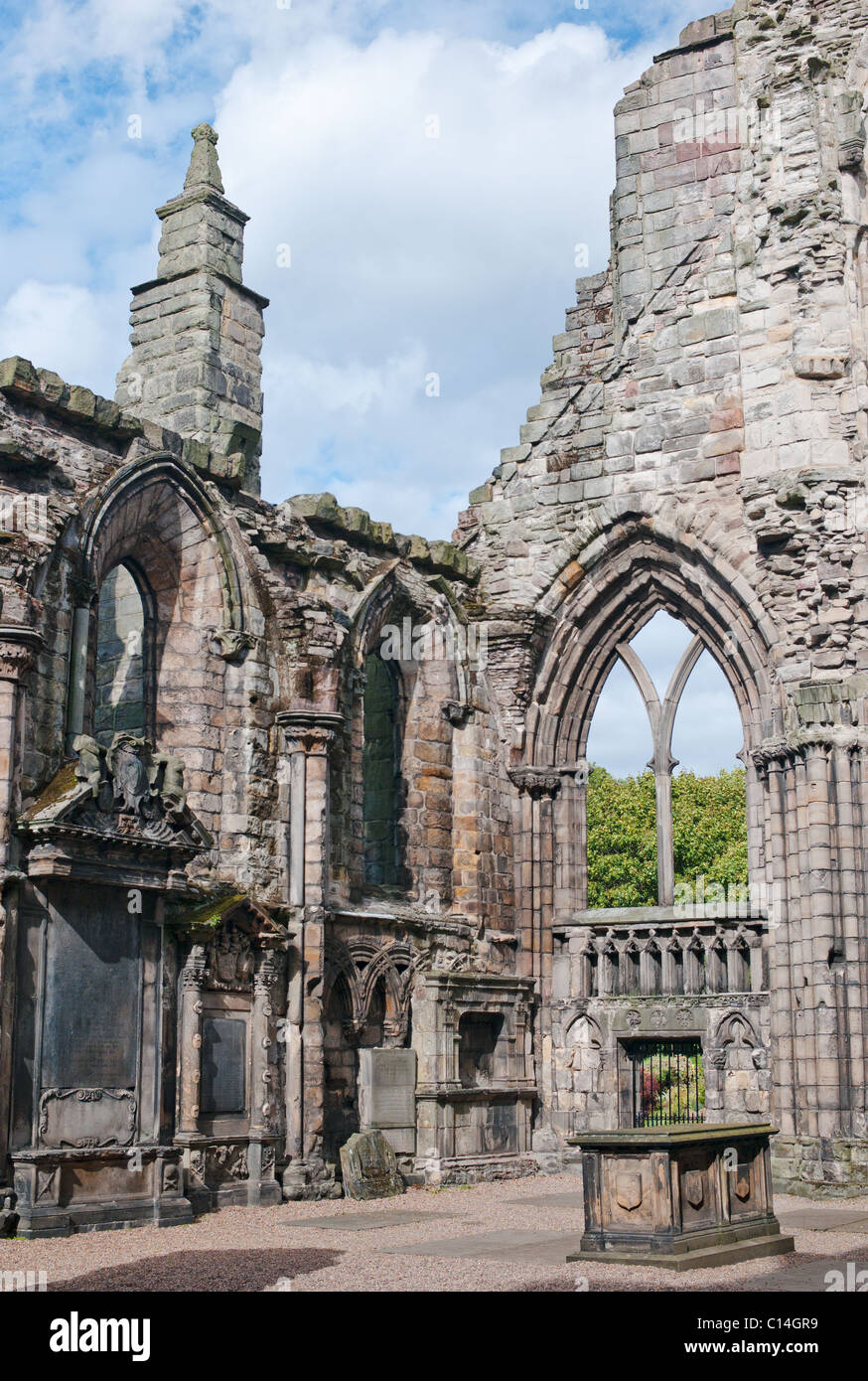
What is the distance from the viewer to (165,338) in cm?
1864

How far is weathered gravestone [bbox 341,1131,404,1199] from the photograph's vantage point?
13102mm

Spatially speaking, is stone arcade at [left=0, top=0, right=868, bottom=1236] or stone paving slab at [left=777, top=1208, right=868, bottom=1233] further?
stone arcade at [left=0, top=0, right=868, bottom=1236]

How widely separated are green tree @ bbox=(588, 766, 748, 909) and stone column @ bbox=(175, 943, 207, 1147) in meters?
24.2

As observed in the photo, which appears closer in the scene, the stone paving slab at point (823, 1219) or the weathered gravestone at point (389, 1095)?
the stone paving slab at point (823, 1219)

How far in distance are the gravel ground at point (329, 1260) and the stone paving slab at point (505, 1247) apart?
0.45 ft

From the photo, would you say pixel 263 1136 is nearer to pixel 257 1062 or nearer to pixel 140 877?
pixel 257 1062

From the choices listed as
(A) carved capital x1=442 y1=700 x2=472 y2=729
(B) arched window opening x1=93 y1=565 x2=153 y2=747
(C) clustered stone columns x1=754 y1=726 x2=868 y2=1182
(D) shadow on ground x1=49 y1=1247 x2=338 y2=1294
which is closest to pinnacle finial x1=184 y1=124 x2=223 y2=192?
(B) arched window opening x1=93 y1=565 x2=153 y2=747

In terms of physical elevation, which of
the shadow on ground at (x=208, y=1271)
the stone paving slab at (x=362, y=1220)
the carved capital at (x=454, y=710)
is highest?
the carved capital at (x=454, y=710)

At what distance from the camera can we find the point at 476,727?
1636 cm

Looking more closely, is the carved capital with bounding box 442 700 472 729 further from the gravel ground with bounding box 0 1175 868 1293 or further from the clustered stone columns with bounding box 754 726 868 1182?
the gravel ground with bounding box 0 1175 868 1293

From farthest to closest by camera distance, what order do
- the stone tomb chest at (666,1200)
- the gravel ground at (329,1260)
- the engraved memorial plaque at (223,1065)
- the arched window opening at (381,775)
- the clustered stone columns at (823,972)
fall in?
the arched window opening at (381,775) → the clustered stone columns at (823,972) → the engraved memorial plaque at (223,1065) → the stone tomb chest at (666,1200) → the gravel ground at (329,1260)

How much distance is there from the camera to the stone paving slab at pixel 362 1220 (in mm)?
10914

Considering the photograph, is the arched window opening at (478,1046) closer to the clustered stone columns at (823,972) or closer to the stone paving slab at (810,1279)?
the clustered stone columns at (823,972)

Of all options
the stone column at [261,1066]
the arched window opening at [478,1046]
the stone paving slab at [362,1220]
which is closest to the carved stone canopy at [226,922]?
the stone column at [261,1066]
